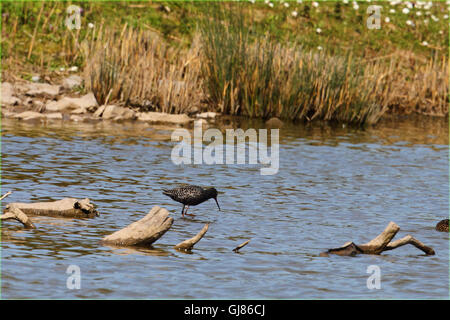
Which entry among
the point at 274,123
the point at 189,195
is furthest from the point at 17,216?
the point at 274,123

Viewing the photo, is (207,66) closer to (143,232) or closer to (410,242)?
(143,232)

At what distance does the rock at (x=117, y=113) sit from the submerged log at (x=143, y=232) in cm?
1026

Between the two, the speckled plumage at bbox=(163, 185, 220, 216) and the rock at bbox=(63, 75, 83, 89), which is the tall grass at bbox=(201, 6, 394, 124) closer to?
the rock at bbox=(63, 75, 83, 89)

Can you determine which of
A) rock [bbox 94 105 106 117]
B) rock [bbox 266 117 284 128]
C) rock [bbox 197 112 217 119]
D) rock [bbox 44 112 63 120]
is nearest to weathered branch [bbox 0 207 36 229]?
rock [bbox 44 112 63 120]

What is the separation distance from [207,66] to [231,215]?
9.60 meters

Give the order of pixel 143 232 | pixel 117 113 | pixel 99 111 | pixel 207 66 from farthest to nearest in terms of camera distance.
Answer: pixel 207 66, pixel 117 113, pixel 99 111, pixel 143 232

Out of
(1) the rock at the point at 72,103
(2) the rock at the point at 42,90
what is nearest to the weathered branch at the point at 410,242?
(1) the rock at the point at 72,103

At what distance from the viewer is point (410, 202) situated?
1125 cm


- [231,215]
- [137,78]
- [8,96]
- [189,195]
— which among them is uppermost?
[137,78]

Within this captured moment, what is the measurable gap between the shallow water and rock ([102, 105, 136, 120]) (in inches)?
26.8

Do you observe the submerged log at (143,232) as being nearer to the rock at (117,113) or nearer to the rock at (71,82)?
the rock at (117,113)

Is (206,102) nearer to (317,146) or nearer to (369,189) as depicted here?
(317,146)

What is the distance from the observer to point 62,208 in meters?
9.28

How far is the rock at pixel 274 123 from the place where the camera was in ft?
61.0
